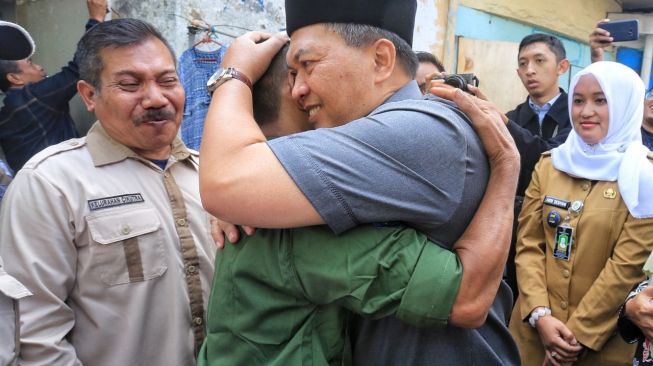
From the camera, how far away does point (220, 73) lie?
1.41 metres

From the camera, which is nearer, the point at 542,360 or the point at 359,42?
the point at 359,42

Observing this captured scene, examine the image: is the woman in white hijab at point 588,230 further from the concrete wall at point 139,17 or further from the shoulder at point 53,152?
the concrete wall at point 139,17

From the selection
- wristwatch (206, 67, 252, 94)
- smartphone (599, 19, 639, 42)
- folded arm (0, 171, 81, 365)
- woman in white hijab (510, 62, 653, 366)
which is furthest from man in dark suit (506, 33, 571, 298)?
folded arm (0, 171, 81, 365)

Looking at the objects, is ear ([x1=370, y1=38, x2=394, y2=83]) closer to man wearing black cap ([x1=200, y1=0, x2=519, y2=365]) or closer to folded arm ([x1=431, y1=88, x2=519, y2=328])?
man wearing black cap ([x1=200, y1=0, x2=519, y2=365])

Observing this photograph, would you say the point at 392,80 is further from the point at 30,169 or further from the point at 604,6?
the point at 604,6

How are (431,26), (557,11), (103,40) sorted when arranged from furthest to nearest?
(557,11), (431,26), (103,40)

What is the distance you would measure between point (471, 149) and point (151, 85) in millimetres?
1328

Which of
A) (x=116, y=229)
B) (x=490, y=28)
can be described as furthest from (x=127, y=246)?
(x=490, y=28)

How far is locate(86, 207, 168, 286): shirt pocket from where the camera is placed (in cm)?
177

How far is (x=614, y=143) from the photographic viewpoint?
9.72ft

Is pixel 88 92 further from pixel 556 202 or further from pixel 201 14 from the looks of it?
pixel 556 202

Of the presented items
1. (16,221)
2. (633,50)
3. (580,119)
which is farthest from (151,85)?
(633,50)

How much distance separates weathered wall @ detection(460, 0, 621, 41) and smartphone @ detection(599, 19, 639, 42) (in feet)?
8.41

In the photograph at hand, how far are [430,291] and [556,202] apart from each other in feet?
6.79
